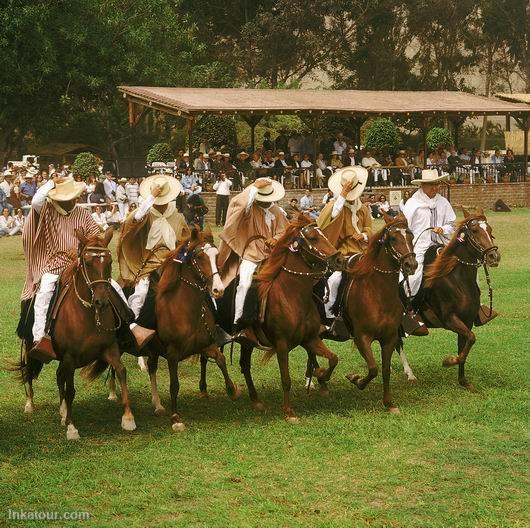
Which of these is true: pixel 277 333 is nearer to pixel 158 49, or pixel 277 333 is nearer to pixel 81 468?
pixel 81 468

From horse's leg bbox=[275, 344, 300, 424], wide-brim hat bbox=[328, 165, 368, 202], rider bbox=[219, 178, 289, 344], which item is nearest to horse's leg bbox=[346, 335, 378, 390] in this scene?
horse's leg bbox=[275, 344, 300, 424]

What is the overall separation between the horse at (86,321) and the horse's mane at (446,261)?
149 inches

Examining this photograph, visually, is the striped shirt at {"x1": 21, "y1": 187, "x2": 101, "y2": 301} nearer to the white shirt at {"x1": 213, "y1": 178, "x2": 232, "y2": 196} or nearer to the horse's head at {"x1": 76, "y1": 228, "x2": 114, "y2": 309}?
the horse's head at {"x1": 76, "y1": 228, "x2": 114, "y2": 309}

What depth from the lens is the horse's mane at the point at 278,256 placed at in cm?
1105

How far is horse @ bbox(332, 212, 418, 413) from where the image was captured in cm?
1115

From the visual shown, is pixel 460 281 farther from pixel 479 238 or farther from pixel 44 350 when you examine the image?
pixel 44 350

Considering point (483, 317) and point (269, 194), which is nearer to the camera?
point (269, 194)

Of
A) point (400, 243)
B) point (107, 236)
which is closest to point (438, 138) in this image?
point (400, 243)

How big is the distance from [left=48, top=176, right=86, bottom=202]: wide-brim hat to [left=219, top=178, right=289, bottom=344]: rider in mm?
1828

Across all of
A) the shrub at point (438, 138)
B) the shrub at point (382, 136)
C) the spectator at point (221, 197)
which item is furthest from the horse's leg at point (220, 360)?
the shrub at point (438, 138)

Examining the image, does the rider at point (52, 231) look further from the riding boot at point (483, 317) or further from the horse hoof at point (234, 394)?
the riding boot at point (483, 317)

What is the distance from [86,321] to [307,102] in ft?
95.3

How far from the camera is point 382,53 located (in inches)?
2562

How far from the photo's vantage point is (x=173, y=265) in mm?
10859
